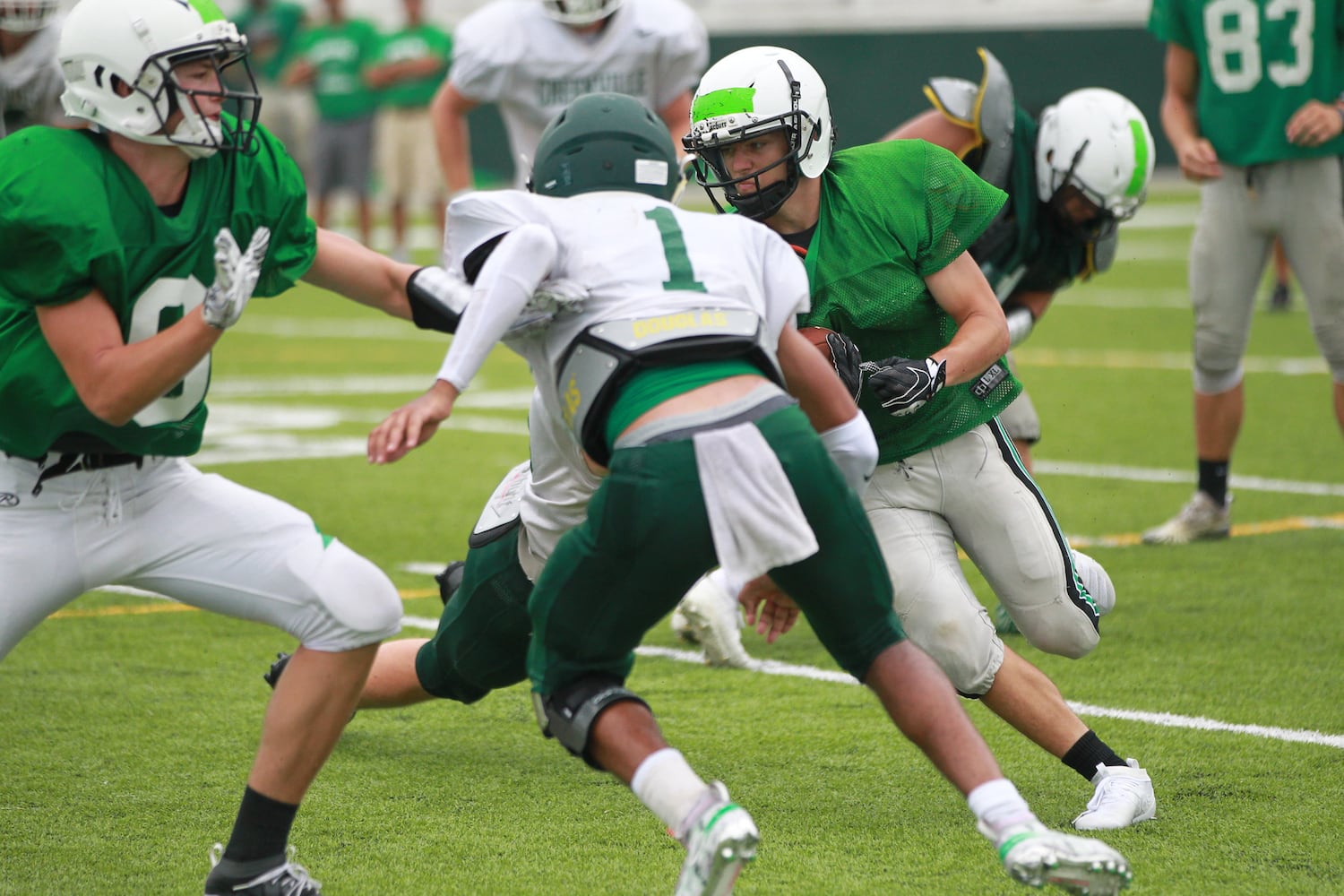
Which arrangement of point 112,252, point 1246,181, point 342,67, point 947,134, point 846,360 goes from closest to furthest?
point 112,252 < point 846,360 < point 947,134 < point 1246,181 < point 342,67

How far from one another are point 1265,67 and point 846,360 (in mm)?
3282

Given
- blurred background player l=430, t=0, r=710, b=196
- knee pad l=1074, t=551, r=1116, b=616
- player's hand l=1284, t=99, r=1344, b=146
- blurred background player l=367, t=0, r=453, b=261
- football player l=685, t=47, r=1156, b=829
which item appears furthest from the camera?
blurred background player l=367, t=0, r=453, b=261

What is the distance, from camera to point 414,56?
49.6 feet

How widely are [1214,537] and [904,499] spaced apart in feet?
9.14

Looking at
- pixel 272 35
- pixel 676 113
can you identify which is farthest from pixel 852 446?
pixel 272 35

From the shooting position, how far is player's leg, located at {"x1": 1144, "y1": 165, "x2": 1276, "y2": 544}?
6.08 metres

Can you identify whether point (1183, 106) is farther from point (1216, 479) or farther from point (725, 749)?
point (725, 749)

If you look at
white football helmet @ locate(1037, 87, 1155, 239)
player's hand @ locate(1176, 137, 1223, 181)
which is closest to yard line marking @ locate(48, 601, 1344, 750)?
white football helmet @ locate(1037, 87, 1155, 239)

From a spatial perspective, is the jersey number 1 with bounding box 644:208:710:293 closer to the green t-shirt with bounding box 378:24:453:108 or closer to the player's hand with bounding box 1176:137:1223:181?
the player's hand with bounding box 1176:137:1223:181

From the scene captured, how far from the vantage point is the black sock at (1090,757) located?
361 centimetres

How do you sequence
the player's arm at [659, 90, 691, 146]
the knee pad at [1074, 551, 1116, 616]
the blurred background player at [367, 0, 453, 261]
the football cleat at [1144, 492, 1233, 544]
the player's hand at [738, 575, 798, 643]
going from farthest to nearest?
the blurred background player at [367, 0, 453, 261], the player's arm at [659, 90, 691, 146], the football cleat at [1144, 492, 1233, 544], the knee pad at [1074, 551, 1116, 616], the player's hand at [738, 575, 798, 643]

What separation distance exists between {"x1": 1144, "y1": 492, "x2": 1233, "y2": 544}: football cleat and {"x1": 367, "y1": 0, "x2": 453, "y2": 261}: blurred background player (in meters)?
9.63

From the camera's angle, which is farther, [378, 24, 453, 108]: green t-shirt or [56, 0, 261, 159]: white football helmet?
[378, 24, 453, 108]: green t-shirt

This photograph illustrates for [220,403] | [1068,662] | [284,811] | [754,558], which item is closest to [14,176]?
[284,811]
